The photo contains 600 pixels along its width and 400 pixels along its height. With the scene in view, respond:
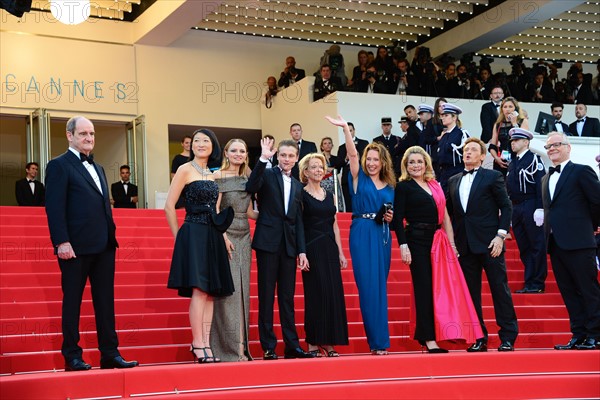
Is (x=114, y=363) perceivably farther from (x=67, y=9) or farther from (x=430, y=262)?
(x=67, y=9)

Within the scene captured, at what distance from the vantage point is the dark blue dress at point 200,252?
575 cm

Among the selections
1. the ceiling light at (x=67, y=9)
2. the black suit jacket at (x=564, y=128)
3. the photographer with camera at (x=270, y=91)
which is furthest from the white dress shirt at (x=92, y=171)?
the photographer with camera at (x=270, y=91)

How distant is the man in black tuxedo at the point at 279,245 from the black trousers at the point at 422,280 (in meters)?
0.87

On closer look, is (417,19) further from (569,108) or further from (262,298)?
(262,298)

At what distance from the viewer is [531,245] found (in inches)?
334

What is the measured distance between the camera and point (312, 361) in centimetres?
562

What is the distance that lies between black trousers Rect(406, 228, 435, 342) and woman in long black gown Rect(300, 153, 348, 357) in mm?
549

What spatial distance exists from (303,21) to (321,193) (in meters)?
10.5

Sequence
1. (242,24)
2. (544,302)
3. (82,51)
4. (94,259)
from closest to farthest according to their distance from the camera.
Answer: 1. (94,259)
2. (544,302)
3. (82,51)
4. (242,24)

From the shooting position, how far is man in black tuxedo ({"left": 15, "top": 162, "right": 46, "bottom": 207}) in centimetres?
1314

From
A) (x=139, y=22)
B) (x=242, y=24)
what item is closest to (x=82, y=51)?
(x=139, y=22)

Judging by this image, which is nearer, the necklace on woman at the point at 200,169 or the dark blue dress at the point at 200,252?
the dark blue dress at the point at 200,252

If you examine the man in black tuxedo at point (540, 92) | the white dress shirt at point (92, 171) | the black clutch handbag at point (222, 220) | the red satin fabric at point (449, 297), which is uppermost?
the man in black tuxedo at point (540, 92)

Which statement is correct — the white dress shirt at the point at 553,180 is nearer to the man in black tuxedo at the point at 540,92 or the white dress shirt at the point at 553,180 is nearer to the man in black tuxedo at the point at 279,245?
the man in black tuxedo at the point at 279,245
